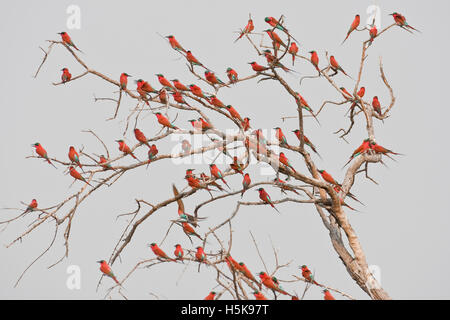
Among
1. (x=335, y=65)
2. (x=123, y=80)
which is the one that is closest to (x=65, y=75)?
(x=123, y=80)


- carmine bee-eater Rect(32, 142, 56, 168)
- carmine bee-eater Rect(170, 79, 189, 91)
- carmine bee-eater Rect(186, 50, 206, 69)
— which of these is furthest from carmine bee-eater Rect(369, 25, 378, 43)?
carmine bee-eater Rect(32, 142, 56, 168)

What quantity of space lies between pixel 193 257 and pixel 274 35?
9.43 ft

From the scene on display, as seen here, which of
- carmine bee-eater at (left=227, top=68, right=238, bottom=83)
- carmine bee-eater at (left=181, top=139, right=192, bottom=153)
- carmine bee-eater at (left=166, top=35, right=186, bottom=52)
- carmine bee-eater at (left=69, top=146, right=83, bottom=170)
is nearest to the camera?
carmine bee-eater at (left=69, top=146, right=83, bottom=170)

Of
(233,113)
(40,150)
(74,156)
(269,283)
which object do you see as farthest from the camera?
(233,113)

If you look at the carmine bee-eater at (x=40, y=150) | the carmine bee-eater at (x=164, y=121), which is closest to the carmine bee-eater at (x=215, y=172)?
the carmine bee-eater at (x=164, y=121)

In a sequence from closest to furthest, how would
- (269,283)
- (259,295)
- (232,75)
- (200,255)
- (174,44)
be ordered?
(259,295) → (200,255) → (269,283) → (232,75) → (174,44)

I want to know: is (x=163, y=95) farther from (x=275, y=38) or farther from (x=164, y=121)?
(x=275, y=38)

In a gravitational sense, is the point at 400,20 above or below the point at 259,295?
above

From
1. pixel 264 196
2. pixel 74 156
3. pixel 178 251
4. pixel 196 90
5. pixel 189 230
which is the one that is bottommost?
pixel 178 251

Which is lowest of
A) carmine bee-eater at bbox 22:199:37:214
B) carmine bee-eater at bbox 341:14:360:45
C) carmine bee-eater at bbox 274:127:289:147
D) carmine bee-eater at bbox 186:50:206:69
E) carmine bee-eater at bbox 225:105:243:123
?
carmine bee-eater at bbox 22:199:37:214

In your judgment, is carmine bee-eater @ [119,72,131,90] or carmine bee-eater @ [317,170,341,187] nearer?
carmine bee-eater @ [119,72,131,90]

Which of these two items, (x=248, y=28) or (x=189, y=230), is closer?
(x=189, y=230)

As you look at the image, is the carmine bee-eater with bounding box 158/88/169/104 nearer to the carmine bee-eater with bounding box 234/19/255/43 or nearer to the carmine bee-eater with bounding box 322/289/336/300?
the carmine bee-eater with bounding box 234/19/255/43

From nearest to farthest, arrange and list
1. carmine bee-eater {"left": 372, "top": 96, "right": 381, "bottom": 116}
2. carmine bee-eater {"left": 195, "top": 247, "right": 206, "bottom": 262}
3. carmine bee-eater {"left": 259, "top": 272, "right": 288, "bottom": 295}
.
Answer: carmine bee-eater {"left": 195, "top": 247, "right": 206, "bottom": 262} → carmine bee-eater {"left": 259, "top": 272, "right": 288, "bottom": 295} → carmine bee-eater {"left": 372, "top": 96, "right": 381, "bottom": 116}
